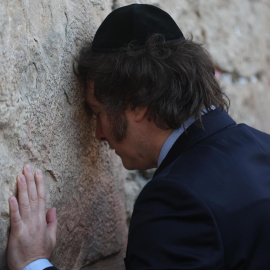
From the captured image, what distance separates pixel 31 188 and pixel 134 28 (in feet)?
1.79

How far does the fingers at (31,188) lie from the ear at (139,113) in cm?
36

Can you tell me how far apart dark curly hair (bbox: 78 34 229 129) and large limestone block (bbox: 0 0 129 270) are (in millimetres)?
112

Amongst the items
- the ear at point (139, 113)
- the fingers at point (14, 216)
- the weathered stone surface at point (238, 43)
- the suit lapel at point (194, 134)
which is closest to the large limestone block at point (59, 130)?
the fingers at point (14, 216)

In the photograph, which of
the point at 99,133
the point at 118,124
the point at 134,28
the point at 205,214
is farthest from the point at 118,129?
the point at 205,214

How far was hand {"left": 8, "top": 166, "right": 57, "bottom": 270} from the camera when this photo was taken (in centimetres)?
132

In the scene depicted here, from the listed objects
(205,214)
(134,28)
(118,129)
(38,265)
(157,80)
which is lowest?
(38,265)

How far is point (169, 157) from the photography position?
1.49 metres

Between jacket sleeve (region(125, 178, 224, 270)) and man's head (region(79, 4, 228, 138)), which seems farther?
man's head (region(79, 4, 228, 138))

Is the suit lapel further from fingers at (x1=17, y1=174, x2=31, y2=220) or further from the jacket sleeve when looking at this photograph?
fingers at (x1=17, y1=174, x2=31, y2=220)

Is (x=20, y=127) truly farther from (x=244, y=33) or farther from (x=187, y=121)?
(x=244, y=33)

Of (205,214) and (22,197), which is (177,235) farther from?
(22,197)

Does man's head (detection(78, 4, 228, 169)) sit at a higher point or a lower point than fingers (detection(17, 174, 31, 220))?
higher

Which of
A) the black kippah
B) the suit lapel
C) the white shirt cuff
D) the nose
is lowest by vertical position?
the white shirt cuff

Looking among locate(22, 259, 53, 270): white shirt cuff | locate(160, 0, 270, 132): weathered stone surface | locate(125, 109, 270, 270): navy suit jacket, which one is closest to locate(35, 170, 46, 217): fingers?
locate(22, 259, 53, 270): white shirt cuff
